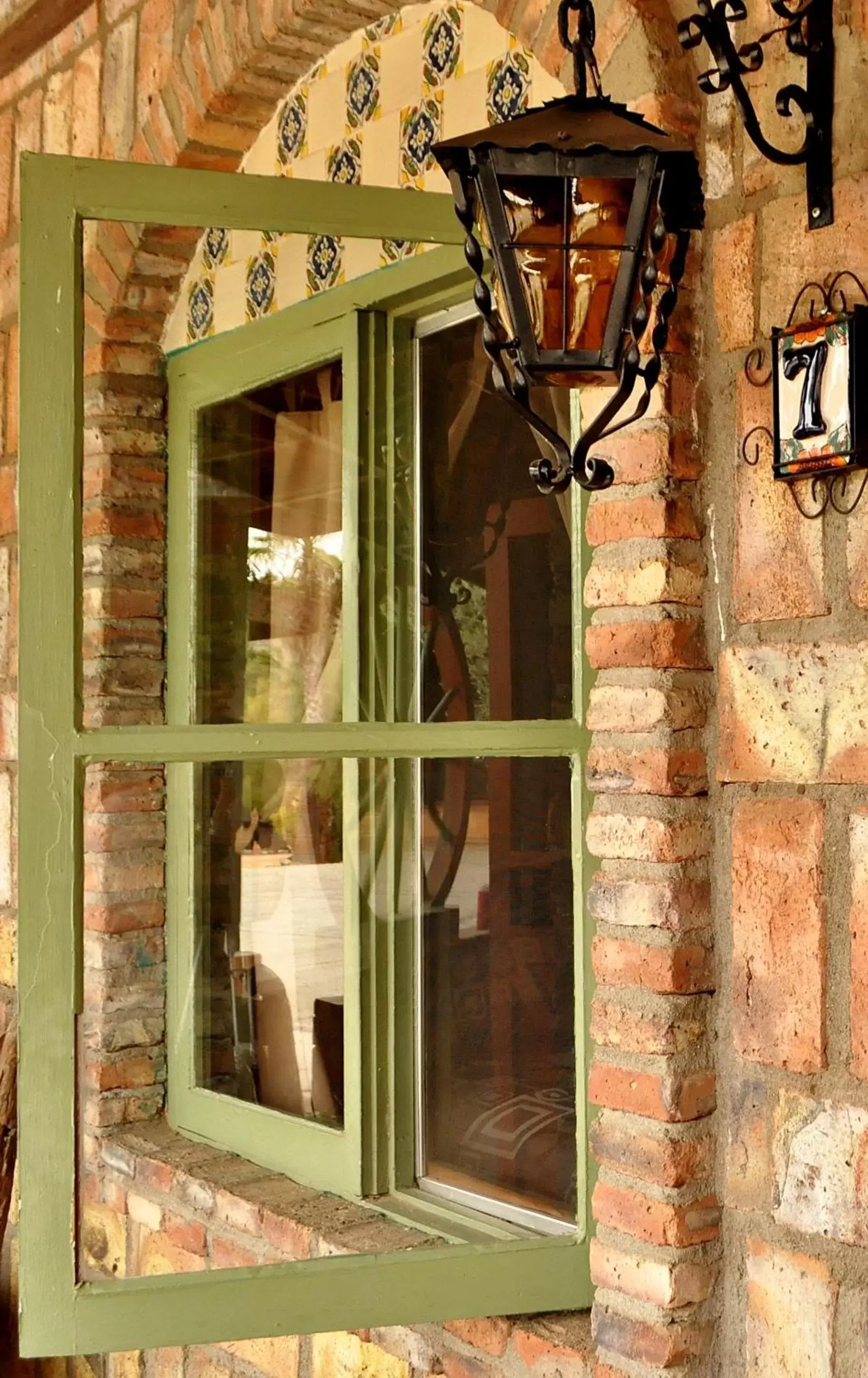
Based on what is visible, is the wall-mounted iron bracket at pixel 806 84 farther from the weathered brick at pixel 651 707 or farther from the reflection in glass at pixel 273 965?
the reflection in glass at pixel 273 965

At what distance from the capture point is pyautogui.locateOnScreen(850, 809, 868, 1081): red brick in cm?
167

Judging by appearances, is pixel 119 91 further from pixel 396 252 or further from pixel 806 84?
pixel 806 84

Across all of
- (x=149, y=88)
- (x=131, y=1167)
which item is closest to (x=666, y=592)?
(x=131, y=1167)

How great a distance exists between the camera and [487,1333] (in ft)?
6.89

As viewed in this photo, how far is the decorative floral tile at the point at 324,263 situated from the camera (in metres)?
2.19

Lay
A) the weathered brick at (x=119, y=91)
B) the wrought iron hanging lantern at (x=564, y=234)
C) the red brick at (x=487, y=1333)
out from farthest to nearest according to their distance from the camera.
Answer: the weathered brick at (x=119, y=91), the red brick at (x=487, y=1333), the wrought iron hanging lantern at (x=564, y=234)

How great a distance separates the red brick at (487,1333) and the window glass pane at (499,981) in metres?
0.16

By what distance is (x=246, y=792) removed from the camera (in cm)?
210

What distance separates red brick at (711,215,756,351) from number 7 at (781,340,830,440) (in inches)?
5.1

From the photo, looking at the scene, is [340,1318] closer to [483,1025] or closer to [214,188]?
[483,1025]

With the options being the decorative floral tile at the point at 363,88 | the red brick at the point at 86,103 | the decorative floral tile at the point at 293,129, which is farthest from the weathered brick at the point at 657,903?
the red brick at the point at 86,103

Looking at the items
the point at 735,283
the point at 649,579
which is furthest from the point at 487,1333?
the point at 735,283


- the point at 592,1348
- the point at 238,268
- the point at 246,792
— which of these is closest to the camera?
the point at 592,1348

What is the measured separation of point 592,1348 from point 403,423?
1275 millimetres
